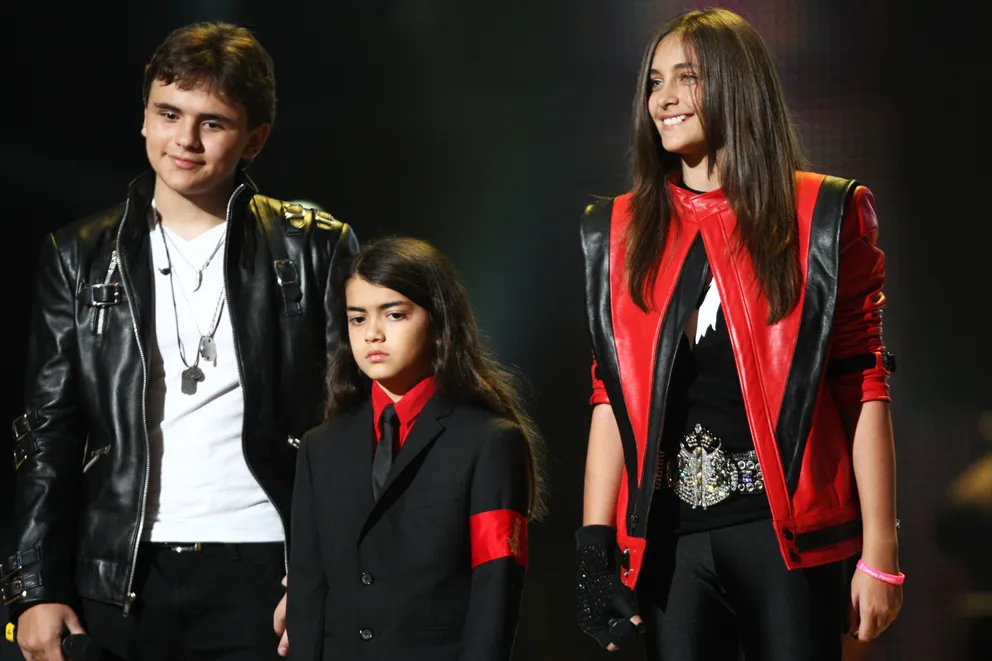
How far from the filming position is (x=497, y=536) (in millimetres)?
2023

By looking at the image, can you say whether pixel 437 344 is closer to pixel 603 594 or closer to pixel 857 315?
pixel 603 594

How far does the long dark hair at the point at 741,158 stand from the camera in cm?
191

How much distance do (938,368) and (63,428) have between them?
2.45 metres

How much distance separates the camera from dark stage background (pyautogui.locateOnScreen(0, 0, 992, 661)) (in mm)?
3445

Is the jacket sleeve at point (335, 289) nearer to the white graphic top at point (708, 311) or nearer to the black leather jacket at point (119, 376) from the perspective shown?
the black leather jacket at point (119, 376)

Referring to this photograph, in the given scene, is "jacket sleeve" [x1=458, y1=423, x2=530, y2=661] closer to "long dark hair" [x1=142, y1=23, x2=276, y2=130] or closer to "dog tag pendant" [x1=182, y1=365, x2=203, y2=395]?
"dog tag pendant" [x1=182, y1=365, x2=203, y2=395]

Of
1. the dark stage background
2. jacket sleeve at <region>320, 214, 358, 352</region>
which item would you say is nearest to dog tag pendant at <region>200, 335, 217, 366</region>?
jacket sleeve at <region>320, 214, 358, 352</region>

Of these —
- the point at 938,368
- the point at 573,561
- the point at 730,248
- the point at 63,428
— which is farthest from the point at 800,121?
the point at 63,428

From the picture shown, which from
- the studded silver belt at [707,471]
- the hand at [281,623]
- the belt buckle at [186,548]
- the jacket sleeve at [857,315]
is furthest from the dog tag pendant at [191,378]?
the jacket sleeve at [857,315]

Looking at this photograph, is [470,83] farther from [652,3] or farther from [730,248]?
[730,248]

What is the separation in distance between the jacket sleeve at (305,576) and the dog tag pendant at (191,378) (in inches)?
8.9

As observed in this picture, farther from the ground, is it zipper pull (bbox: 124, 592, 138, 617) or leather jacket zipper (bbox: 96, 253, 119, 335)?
leather jacket zipper (bbox: 96, 253, 119, 335)

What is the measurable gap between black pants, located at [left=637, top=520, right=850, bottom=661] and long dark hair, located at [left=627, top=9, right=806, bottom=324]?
1.27 feet

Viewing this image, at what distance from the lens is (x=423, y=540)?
2.04 meters
